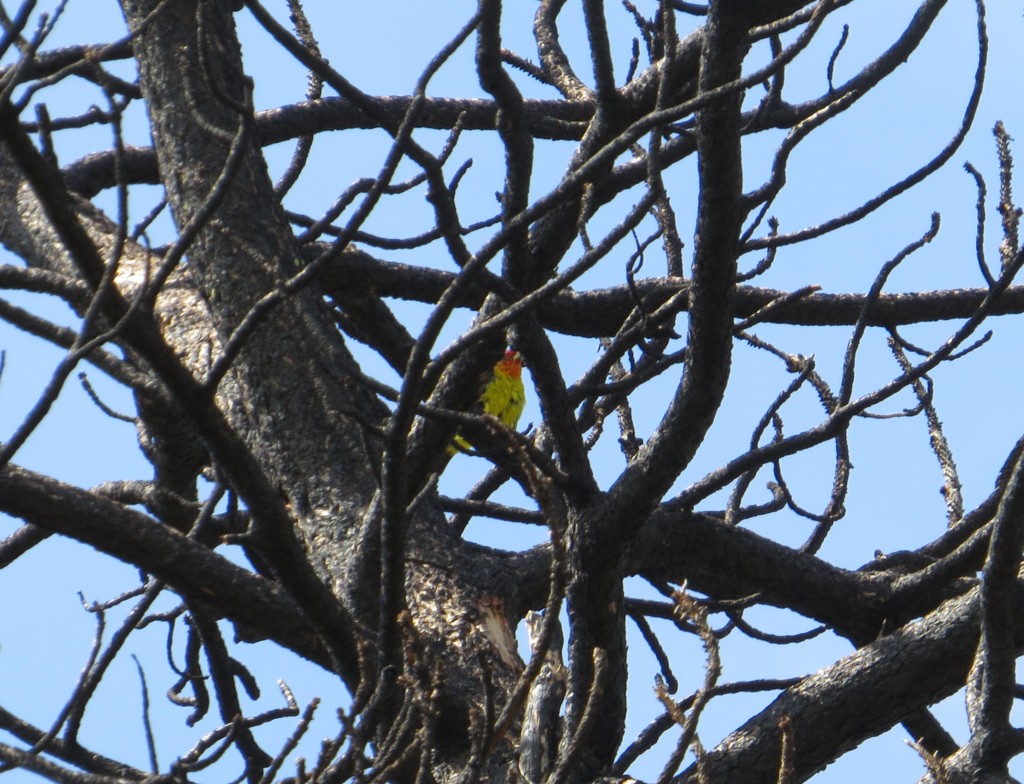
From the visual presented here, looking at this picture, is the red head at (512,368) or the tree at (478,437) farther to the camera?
the red head at (512,368)

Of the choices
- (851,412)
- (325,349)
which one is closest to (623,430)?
(325,349)

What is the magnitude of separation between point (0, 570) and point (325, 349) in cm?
110

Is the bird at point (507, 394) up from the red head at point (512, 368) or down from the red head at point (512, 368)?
down

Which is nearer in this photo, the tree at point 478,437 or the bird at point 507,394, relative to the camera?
the tree at point 478,437

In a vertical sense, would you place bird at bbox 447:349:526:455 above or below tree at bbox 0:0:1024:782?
above

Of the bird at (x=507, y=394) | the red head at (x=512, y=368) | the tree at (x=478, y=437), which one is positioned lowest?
the tree at (x=478, y=437)

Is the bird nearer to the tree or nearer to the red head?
the red head

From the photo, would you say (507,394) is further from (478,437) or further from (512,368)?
(478,437)

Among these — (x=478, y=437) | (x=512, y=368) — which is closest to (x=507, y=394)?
Result: (x=512, y=368)

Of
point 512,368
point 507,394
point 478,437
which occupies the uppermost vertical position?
point 512,368

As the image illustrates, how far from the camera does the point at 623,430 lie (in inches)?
164

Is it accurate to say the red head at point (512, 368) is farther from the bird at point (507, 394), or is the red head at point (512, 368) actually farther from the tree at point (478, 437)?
the tree at point (478, 437)

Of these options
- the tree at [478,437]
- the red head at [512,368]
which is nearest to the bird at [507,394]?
the red head at [512,368]

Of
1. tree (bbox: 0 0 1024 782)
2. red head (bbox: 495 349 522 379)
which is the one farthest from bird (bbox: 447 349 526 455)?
tree (bbox: 0 0 1024 782)
